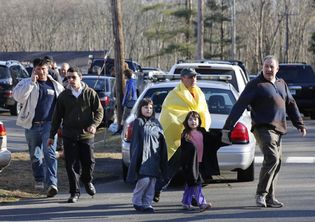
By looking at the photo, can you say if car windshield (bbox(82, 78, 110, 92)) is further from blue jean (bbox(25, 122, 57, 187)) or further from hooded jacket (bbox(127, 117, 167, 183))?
hooded jacket (bbox(127, 117, 167, 183))

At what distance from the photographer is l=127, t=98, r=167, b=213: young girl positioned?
30.3 ft

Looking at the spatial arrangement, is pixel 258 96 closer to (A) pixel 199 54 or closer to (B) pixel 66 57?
(A) pixel 199 54

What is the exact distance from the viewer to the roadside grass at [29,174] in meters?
10.7

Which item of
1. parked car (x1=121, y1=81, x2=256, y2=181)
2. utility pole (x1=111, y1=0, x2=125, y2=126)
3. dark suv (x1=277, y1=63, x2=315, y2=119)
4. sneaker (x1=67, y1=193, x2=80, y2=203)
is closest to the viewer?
sneaker (x1=67, y1=193, x2=80, y2=203)

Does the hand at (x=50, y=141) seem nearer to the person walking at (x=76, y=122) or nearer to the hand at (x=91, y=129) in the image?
the person walking at (x=76, y=122)

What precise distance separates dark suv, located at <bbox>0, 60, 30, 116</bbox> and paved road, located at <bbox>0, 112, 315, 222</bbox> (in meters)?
14.2

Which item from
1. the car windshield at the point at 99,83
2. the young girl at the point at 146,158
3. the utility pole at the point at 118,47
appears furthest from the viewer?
the car windshield at the point at 99,83

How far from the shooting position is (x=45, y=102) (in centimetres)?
1067

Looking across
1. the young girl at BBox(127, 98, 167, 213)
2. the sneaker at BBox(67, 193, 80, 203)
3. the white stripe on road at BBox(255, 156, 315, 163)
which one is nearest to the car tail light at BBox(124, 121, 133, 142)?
the sneaker at BBox(67, 193, 80, 203)

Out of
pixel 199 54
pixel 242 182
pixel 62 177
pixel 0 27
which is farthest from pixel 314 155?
pixel 0 27

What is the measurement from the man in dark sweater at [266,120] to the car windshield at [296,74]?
15.7 m

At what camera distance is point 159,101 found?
11906 mm

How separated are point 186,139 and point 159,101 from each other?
2.52m

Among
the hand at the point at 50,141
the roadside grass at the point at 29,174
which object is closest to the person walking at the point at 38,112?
the hand at the point at 50,141
